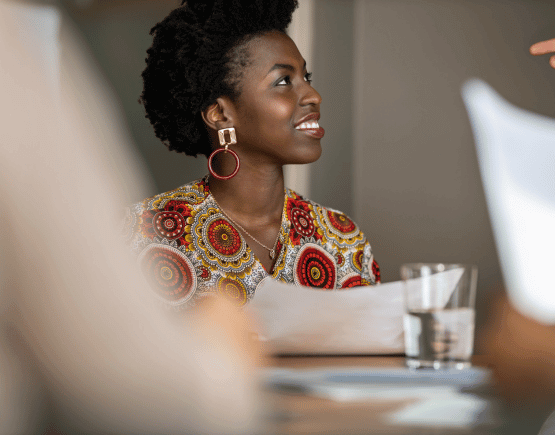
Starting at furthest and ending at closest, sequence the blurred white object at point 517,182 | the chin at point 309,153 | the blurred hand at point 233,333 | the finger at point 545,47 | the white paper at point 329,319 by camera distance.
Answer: the blurred white object at point 517,182, the chin at point 309,153, the finger at point 545,47, the white paper at point 329,319, the blurred hand at point 233,333

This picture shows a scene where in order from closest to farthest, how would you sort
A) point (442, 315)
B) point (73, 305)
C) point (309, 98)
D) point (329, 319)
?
point (73, 305)
point (442, 315)
point (329, 319)
point (309, 98)

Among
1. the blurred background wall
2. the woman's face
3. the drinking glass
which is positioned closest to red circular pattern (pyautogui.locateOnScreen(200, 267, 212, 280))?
the woman's face

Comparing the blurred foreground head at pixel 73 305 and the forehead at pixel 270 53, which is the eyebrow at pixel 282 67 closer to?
the forehead at pixel 270 53

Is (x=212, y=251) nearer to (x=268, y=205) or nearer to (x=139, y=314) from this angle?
(x=268, y=205)

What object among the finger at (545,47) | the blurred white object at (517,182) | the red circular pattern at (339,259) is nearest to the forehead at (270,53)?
the red circular pattern at (339,259)

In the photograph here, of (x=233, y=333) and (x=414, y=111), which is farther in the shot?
(x=414, y=111)

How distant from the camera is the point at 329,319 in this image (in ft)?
1.90

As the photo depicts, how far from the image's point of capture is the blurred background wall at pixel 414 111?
86.7 inches

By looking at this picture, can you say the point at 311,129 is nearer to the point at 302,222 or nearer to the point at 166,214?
the point at 302,222

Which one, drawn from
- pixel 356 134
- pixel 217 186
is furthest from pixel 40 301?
pixel 356 134

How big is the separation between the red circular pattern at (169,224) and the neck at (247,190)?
0.44 feet

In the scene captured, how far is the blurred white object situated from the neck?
1.13 meters

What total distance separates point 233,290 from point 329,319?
695mm

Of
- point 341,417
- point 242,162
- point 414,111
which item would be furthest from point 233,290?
point 414,111
